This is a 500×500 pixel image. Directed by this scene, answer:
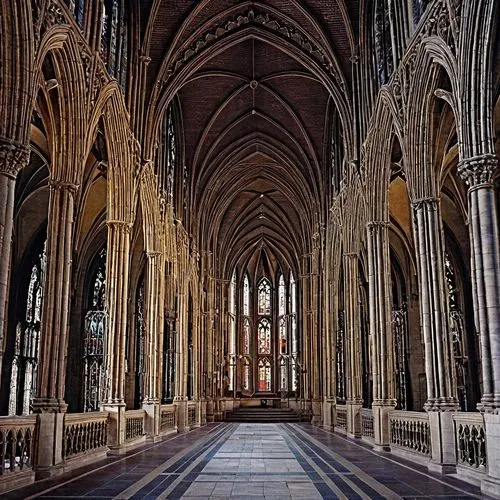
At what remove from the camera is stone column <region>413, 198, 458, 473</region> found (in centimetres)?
1122

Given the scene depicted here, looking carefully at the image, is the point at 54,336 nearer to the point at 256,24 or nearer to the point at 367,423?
the point at 367,423

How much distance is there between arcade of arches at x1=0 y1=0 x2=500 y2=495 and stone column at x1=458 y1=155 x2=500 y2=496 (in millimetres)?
32

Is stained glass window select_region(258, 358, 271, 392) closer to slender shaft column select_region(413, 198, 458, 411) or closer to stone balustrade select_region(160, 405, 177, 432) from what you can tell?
stone balustrade select_region(160, 405, 177, 432)

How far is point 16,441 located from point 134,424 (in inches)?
315

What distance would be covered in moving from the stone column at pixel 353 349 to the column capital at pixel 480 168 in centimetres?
1124

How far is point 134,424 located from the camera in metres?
17.4

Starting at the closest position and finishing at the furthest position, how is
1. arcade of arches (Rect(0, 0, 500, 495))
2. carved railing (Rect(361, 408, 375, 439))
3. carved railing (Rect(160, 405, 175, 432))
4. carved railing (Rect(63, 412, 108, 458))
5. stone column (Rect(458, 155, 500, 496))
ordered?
1. stone column (Rect(458, 155, 500, 496))
2. arcade of arches (Rect(0, 0, 500, 495))
3. carved railing (Rect(63, 412, 108, 458))
4. carved railing (Rect(361, 408, 375, 439))
5. carved railing (Rect(160, 405, 175, 432))

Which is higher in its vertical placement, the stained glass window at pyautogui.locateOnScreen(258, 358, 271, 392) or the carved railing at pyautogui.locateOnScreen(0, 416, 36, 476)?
the stained glass window at pyautogui.locateOnScreen(258, 358, 271, 392)

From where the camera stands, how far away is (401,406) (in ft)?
93.5

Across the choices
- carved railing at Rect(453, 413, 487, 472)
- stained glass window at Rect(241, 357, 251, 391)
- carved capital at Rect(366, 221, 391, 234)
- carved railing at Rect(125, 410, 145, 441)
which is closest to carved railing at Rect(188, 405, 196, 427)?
carved railing at Rect(125, 410, 145, 441)

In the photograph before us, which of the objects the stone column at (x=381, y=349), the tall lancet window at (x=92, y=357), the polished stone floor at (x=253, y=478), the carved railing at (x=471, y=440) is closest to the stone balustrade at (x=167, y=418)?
the tall lancet window at (x=92, y=357)

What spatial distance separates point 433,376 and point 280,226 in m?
30.9

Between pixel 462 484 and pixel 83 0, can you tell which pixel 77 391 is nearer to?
pixel 83 0

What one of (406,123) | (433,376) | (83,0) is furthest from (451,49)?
(83,0)
